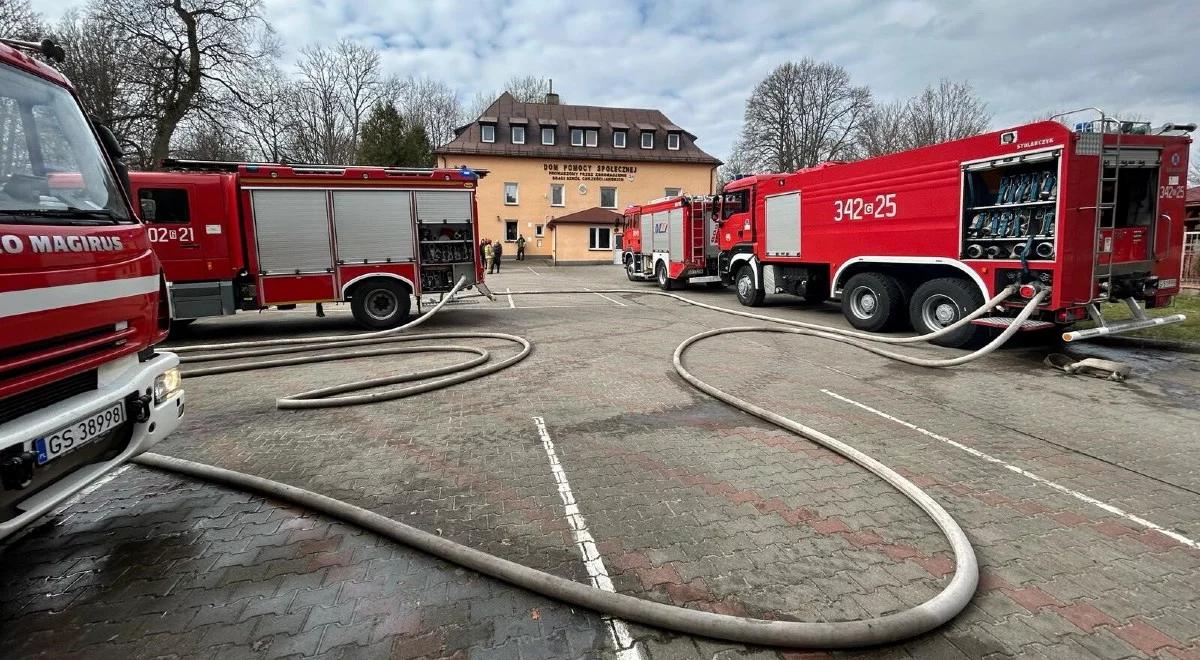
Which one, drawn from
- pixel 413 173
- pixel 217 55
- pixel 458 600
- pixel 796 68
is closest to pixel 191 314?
pixel 413 173

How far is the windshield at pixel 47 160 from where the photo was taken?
2990 mm

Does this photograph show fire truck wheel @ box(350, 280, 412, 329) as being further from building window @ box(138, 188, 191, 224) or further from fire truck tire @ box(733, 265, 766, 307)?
fire truck tire @ box(733, 265, 766, 307)

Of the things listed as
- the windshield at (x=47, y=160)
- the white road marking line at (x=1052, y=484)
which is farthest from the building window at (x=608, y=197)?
the windshield at (x=47, y=160)

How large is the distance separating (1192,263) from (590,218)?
2975 cm

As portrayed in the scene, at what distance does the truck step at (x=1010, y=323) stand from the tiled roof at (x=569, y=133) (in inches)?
1430

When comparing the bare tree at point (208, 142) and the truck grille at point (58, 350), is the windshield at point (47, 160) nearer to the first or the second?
the truck grille at point (58, 350)

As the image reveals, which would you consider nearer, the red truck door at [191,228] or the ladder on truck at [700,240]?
the red truck door at [191,228]

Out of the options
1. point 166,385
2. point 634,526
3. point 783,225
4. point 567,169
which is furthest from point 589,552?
point 567,169

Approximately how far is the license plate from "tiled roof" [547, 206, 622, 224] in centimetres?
3740

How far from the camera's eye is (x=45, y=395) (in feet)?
9.19

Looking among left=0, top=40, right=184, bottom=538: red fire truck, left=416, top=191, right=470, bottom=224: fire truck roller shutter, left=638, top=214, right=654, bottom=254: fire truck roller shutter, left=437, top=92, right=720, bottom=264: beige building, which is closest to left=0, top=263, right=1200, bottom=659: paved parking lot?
left=0, top=40, right=184, bottom=538: red fire truck

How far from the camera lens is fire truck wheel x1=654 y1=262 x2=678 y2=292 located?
20.3 m

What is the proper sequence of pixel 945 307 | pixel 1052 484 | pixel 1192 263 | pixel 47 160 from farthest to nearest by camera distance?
pixel 1192 263
pixel 945 307
pixel 1052 484
pixel 47 160

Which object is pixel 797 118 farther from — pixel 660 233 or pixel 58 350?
pixel 58 350
